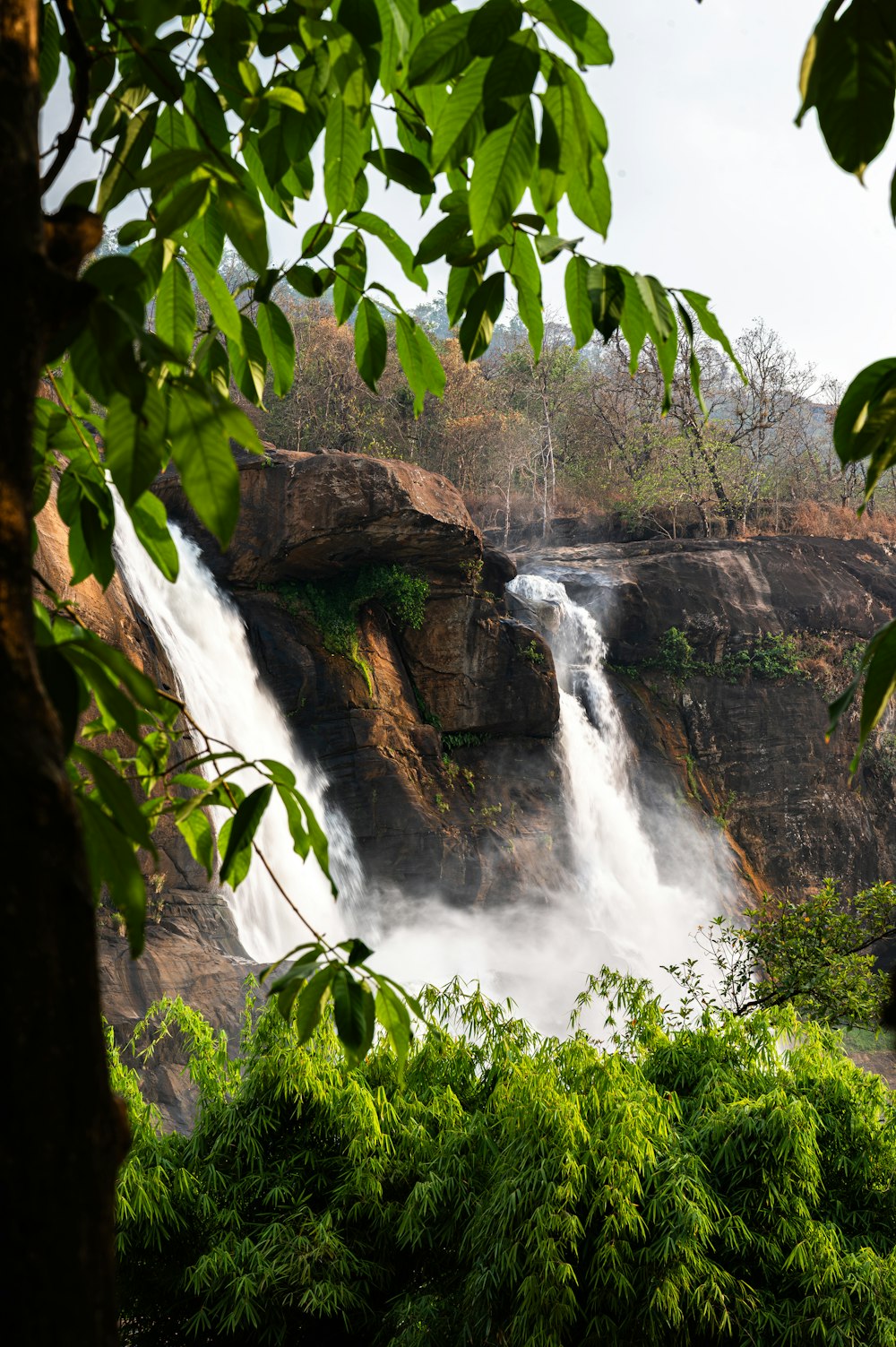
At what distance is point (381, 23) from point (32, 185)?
2.10ft

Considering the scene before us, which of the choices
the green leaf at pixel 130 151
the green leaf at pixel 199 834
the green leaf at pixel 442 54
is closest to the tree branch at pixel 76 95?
the green leaf at pixel 130 151

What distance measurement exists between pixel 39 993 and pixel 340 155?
1106 millimetres

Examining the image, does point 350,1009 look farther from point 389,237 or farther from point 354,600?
point 354,600

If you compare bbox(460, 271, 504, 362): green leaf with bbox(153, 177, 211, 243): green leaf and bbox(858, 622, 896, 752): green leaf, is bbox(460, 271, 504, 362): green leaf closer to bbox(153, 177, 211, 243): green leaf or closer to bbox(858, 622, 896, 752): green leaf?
bbox(153, 177, 211, 243): green leaf

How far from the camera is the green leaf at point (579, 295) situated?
1.21m

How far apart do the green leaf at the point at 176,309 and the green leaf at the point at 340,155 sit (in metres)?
0.22

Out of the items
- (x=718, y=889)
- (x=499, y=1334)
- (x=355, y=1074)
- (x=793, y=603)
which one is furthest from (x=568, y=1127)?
(x=793, y=603)

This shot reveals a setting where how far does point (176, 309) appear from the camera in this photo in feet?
4.22

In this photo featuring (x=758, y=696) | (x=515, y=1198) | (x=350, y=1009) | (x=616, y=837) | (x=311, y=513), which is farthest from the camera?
(x=758, y=696)

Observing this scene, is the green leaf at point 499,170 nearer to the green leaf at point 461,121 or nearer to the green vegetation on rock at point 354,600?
the green leaf at point 461,121

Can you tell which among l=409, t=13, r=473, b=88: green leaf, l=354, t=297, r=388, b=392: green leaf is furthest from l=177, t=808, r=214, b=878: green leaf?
l=409, t=13, r=473, b=88: green leaf

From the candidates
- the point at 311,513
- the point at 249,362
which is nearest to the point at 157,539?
the point at 249,362

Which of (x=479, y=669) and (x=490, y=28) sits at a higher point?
(x=490, y=28)

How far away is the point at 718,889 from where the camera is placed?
55.5 ft
